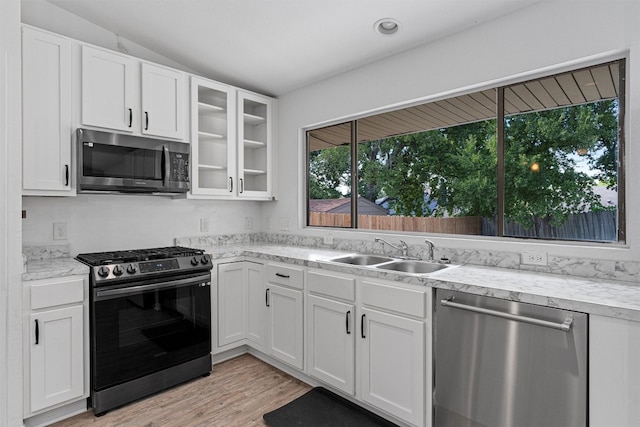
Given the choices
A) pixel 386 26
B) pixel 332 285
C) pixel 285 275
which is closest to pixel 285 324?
pixel 285 275

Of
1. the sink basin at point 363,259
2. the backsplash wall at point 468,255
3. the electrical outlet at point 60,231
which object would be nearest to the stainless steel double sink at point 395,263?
the sink basin at point 363,259

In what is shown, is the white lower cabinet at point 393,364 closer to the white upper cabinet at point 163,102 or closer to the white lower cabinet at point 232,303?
the white lower cabinet at point 232,303

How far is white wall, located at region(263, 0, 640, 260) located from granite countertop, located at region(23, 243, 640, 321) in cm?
24

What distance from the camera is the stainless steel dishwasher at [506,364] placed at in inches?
61.2

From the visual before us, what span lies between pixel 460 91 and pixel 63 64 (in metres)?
2.75

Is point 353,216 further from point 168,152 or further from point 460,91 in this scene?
point 168,152

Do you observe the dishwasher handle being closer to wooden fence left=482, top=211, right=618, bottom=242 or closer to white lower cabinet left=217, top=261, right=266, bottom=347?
wooden fence left=482, top=211, right=618, bottom=242

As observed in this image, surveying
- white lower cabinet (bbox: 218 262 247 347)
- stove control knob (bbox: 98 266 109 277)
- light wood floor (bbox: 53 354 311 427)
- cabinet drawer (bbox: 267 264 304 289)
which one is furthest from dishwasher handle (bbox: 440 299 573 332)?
stove control knob (bbox: 98 266 109 277)

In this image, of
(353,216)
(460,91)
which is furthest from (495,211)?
(353,216)

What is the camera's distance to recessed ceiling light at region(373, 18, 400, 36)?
2.42 metres

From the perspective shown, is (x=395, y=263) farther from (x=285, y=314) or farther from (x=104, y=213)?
(x=104, y=213)

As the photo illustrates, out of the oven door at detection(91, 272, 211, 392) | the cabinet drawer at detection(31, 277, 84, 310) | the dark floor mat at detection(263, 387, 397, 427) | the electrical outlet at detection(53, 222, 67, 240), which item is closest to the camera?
the cabinet drawer at detection(31, 277, 84, 310)

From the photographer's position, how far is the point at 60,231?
269 cm

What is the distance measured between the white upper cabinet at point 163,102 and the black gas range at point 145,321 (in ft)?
3.31
